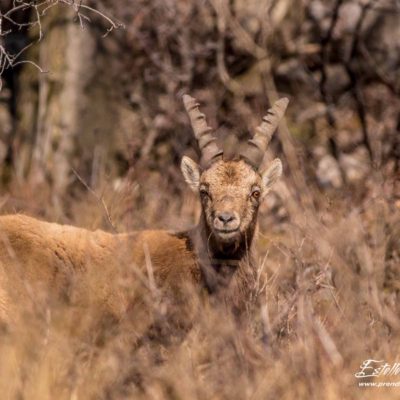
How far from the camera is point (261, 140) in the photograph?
28.9 ft

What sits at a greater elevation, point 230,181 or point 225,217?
point 230,181

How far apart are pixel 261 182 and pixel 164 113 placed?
7.16 meters

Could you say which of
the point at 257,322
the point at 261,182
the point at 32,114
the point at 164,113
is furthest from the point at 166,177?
the point at 257,322

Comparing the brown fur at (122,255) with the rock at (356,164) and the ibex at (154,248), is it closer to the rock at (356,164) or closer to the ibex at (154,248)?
the ibex at (154,248)

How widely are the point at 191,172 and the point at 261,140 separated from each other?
2.45 ft

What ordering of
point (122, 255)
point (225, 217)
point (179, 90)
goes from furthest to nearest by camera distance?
point (179, 90)
point (225, 217)
point (122, 255)

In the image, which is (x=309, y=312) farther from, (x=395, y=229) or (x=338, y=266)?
(x=395, y=229)

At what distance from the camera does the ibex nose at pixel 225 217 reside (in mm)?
8156

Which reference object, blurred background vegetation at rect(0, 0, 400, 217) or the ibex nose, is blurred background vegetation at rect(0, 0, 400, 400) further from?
the ibex nose

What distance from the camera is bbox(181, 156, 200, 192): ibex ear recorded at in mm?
9078

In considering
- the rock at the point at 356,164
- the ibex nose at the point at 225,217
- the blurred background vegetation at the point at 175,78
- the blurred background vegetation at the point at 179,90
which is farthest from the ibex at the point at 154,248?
the blurred background vegetation at the point at 175,78

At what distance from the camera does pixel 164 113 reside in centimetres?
1576

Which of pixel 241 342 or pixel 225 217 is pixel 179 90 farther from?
pixel 241 342

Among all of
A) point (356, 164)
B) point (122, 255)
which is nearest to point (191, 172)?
point (122, 255)
